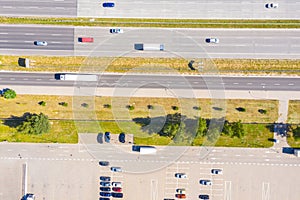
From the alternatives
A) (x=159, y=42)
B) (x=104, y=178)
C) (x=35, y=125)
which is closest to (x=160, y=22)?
(x=159, y=42)

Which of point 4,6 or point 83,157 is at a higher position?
point 4,6

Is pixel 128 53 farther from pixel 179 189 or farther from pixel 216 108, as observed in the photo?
pixel 179 189

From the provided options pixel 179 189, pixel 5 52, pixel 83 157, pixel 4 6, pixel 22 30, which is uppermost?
pixel 4 6

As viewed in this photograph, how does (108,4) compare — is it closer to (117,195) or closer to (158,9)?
(158,9)

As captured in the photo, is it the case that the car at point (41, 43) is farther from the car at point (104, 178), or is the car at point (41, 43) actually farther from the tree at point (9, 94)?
the car at point (104, 178)

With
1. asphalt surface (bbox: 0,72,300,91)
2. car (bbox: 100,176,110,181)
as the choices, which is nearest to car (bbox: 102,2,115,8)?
asphalt surface (bbox: 0,72,300,91)

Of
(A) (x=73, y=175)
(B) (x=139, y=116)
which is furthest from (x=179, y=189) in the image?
(A) (x=73, y=175)
